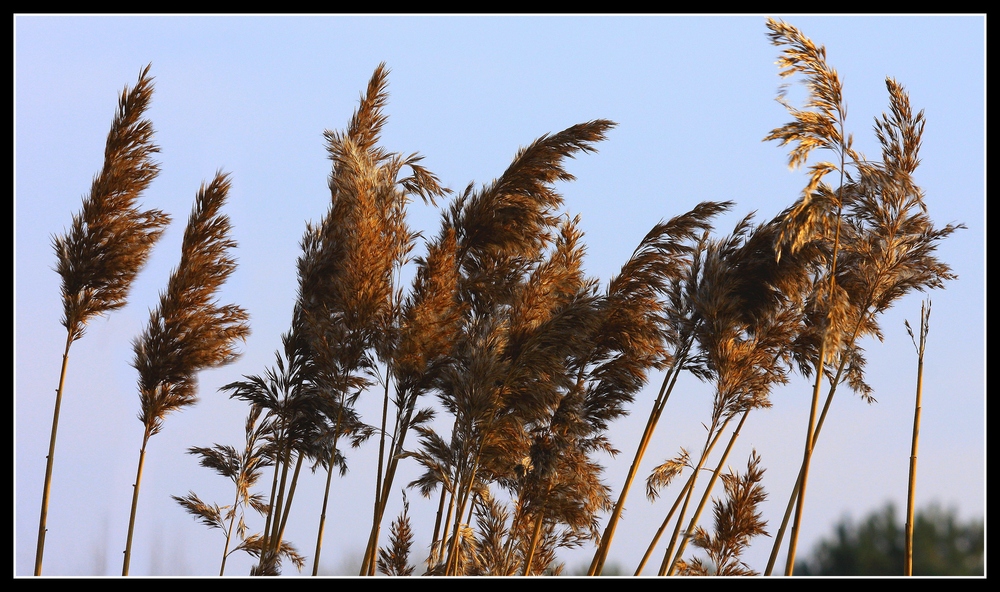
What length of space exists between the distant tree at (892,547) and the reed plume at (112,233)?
4717mm

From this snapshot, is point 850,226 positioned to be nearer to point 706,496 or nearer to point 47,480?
point 706,496

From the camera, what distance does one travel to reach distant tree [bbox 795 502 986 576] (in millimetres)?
2248

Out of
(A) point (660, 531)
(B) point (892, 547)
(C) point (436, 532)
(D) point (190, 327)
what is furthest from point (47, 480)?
(B) point (892, 547)

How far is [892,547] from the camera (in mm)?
2414

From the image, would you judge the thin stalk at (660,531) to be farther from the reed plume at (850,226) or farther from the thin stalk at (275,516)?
the thin stalk at (275,516)

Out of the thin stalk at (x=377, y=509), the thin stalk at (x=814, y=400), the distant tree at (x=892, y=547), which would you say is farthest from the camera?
the thin stalk at (x=377, y=509)

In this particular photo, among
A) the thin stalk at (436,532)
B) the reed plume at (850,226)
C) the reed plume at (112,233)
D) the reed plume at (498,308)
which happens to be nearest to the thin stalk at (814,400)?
the reed plume at (850,226)

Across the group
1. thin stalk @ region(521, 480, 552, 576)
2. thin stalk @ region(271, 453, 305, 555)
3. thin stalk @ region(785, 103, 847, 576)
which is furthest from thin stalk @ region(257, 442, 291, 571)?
thin stalk @ region(785, 103, 847, 576)

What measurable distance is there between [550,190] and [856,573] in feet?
13.6

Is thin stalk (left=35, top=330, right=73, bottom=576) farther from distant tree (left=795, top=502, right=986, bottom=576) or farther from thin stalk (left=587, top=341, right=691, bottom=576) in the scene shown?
distant tree (left=795, top=502, right=986, bottom=576)

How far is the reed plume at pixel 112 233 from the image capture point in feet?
20.0

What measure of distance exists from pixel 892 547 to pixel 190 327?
463 centimetres
